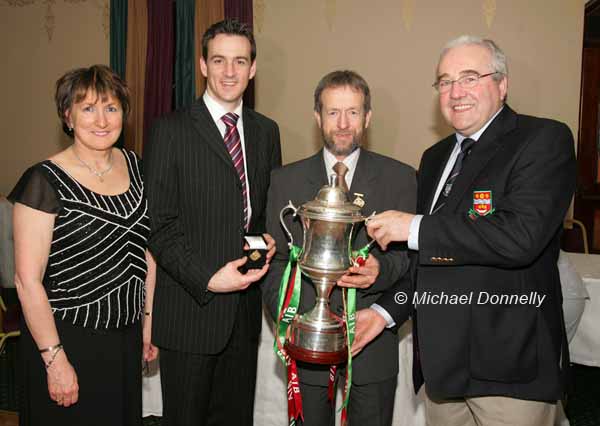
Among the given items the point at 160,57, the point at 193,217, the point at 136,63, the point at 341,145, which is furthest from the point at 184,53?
the point at 341,145

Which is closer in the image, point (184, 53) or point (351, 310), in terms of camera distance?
point (351, 310)

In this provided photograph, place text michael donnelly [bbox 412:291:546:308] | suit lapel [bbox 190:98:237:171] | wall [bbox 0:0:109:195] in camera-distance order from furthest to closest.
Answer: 1. wall [bbox 0:0:109:195]
2. suit lapel [bbox 190:98:237:171]
3. text michael donnelly [bbox 412:291:546:308]

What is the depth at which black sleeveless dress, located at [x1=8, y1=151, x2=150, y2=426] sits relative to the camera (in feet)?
5.56

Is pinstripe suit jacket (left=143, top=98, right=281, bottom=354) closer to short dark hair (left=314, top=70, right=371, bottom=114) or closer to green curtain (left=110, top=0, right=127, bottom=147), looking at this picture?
short dark hair (left=314, top=70, right=371, bottom=114)

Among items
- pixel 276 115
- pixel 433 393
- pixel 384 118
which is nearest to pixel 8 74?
pixel 276 115

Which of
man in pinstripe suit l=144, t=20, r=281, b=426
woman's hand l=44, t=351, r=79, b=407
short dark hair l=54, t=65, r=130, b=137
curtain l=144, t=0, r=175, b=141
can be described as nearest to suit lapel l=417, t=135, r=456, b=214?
man in pinstripe suit l=144, t=20, r=281, b=426

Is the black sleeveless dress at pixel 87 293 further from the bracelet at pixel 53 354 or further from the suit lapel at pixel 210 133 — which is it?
the suit lapel at pixel 210 133

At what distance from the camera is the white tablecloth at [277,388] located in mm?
2396

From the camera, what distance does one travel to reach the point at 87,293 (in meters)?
1.74

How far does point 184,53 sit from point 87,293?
4252 millimetres

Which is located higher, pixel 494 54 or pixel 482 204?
pixel 494 54

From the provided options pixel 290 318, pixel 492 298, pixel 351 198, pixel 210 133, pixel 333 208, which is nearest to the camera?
pixel 333 208

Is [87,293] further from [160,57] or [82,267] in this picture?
[160,57]

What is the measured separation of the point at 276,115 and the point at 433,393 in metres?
3.88
